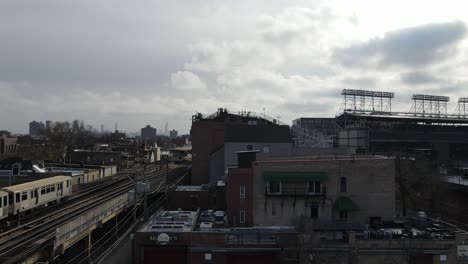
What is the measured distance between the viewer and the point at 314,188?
37969 mm

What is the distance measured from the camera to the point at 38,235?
32.0 metres

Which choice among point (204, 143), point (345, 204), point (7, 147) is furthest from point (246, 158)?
point (7, 147)

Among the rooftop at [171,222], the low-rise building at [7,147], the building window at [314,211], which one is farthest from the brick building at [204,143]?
the low-rise building at [7,147]

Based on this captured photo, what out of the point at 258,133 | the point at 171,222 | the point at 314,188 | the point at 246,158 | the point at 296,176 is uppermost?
the point at 258,133

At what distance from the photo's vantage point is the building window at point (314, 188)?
37938 millimetres

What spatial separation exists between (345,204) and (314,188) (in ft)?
9.73

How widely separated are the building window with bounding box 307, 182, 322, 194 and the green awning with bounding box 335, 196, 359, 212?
1.83m

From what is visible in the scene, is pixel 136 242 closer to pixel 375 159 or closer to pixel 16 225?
pixel 16 225

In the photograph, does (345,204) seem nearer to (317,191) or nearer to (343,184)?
(343,184)

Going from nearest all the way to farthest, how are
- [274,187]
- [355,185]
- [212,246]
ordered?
[212,246] < [274,187] < [355,185]

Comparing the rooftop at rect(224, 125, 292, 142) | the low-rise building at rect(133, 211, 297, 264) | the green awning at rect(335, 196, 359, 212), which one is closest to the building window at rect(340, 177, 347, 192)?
the green awning at rect(335, 196, 359, 212)

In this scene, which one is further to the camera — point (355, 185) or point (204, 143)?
point (204, 143)

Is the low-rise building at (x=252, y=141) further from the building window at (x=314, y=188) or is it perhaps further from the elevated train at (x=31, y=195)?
the elevated train at (x=31, y=195)

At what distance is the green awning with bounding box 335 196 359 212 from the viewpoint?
37156 millimetres
